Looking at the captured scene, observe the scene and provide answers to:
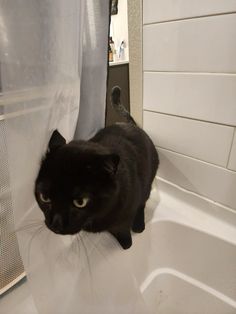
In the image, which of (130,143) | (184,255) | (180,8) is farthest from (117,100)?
(184,255)

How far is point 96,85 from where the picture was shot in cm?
67

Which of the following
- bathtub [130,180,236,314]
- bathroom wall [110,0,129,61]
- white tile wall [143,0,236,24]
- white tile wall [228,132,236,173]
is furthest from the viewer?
bathroom wall [110,0,129,61]

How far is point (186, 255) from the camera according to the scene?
0.84m

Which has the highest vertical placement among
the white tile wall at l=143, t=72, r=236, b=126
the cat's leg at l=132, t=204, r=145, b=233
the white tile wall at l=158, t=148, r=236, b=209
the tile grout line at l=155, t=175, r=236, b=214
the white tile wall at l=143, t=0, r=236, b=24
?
the white tile wall at l=143, t=0, r=236, b=24

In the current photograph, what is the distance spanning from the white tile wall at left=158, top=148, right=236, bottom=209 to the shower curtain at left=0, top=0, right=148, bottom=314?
0.29 meters

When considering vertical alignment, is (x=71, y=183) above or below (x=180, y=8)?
below

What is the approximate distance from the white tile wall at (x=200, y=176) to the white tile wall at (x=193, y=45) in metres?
0.28

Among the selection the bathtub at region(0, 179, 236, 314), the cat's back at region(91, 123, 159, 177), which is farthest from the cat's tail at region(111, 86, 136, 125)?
the bathtub at region(0, 179, 236, 314)

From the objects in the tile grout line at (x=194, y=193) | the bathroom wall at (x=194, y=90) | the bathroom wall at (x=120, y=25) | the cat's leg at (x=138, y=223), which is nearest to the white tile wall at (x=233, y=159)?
the bathroom wall at (x=194, y=90)

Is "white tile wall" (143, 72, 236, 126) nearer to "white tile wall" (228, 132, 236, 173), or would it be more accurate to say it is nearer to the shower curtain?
"white tile wall" (228, 132, 236, 173)

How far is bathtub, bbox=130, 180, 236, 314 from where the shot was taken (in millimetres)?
775

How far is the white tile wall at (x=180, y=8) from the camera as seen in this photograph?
57cm

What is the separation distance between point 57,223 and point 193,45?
0.55 metres

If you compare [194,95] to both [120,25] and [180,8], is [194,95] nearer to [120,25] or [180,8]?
[180,8]
